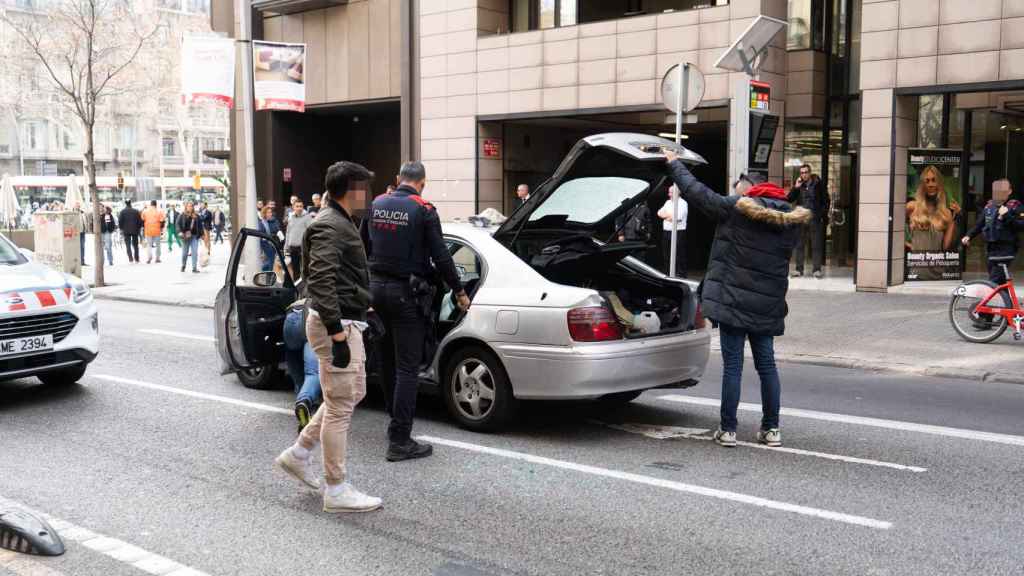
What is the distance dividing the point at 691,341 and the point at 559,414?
4.05 ft

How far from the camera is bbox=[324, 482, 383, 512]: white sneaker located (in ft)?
17.3

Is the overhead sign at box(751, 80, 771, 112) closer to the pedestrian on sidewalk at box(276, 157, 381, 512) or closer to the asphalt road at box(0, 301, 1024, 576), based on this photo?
the asphalt road at box(0, 301, 1024, 576)

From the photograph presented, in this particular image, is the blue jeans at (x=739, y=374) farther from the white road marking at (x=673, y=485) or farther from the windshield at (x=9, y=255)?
the windshield at (x=9, y=255)

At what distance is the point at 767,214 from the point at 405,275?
2411 millimetres

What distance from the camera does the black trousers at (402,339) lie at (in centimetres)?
614

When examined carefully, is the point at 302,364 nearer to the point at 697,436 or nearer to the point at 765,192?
the point at 697,436

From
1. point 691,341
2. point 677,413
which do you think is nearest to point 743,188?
point 691,341

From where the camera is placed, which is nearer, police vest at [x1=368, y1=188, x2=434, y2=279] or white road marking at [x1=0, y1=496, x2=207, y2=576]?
white road marking at [x1=0, y1=496, x2=207, y2=576]

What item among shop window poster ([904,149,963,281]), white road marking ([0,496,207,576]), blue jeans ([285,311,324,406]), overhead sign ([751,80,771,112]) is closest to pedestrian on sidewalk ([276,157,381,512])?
white road marking ([0,496,207,576])

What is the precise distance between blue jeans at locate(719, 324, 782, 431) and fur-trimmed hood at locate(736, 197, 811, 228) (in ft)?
2.55

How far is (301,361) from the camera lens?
7363 mm

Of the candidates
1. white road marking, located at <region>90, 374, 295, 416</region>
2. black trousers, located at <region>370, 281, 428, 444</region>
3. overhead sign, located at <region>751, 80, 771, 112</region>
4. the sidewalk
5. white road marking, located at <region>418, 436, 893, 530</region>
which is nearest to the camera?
white road marking, located at <region>418, 436, 893, 530</region>

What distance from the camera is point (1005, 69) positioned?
14453 millimetres

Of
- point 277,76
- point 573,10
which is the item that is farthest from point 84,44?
point 573,10
